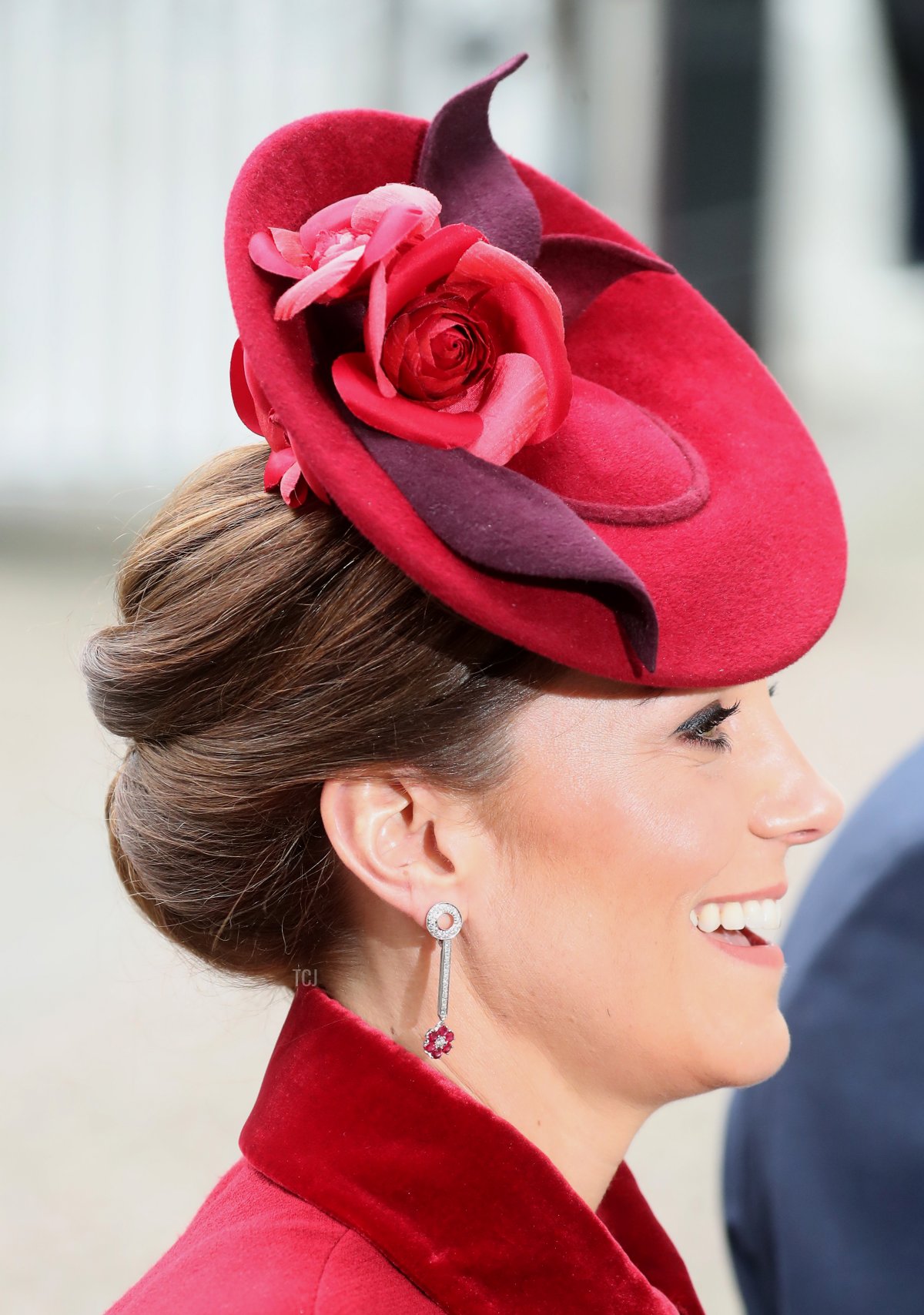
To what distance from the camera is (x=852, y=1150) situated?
1495mm

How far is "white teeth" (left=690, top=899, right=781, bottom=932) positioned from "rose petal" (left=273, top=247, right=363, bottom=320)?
45cm

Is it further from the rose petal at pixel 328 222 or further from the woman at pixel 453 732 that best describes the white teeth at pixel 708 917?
the rose petal at pixel 328 222

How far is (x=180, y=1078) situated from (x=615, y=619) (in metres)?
2.24

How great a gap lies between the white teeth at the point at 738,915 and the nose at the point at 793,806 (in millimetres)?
50

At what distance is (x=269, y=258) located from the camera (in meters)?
0.88

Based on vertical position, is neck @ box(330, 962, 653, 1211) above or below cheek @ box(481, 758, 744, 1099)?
below

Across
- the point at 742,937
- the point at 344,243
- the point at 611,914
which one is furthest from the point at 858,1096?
the point at 344,243

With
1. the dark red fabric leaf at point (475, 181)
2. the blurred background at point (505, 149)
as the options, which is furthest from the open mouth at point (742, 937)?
the blurred background at point (505, 149)

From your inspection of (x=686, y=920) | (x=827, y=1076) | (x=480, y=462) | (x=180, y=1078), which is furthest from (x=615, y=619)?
(x=180, y=1078)

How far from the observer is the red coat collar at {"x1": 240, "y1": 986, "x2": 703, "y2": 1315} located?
3.04 ft

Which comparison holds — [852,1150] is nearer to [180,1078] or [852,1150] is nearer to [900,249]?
[180,1078]

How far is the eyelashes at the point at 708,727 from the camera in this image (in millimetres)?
989

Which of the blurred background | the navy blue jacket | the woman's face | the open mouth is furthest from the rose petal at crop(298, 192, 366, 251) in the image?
the blurred background

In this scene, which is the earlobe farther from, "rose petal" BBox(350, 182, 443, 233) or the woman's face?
"rose petal" BBox(350, 182, 443, 233)
